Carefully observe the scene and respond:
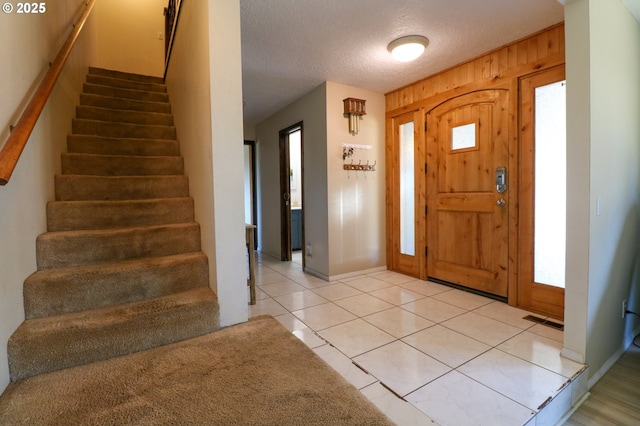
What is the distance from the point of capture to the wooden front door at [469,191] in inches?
106

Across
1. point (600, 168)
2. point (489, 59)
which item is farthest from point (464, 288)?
point (489, 59)

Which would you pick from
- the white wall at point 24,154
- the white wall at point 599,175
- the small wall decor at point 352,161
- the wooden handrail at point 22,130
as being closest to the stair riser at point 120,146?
the white wall at point 24,154

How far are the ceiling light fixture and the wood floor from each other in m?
2.77

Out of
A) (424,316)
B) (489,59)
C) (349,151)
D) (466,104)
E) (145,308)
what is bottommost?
(424,316)

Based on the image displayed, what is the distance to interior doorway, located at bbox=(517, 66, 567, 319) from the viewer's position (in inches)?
91.9

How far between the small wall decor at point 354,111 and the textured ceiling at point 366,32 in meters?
0.26

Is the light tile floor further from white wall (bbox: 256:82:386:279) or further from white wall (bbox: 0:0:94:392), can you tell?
white wall (bbox: 0:0:94:392)

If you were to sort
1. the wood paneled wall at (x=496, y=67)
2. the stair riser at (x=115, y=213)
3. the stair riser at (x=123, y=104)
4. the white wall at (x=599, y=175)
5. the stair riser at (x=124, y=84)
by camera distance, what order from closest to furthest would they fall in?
the white wall at (x=599, y=175) < the stair riser at (x=115, y=213) < the wood paneled wall at (x=496, y=67) < the stair riser at (x=123, y=104) < the stair riser at (x=124, y=84)

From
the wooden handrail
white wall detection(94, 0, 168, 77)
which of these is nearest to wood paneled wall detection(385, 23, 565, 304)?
the wooden handrail

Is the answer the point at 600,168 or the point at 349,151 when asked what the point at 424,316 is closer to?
the point at 600,168

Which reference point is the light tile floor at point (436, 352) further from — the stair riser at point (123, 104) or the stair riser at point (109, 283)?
the stair riser at point (123, 104)

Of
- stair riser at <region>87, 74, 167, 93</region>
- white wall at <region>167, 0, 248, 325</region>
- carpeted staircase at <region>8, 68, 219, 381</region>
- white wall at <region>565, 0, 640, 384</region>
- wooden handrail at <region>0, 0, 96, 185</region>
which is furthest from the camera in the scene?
stair riser at <region>87, 74, 167, 93</region>

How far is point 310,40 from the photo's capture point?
2488 millimetres

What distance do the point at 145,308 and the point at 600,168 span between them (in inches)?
113
